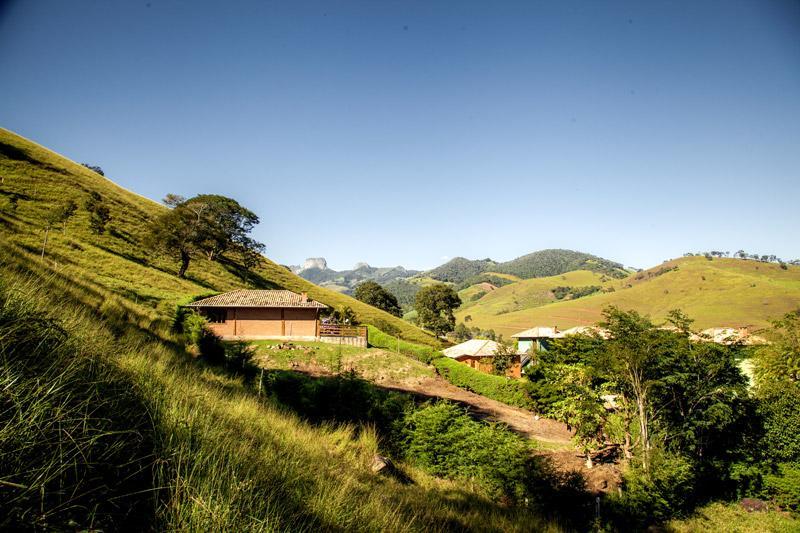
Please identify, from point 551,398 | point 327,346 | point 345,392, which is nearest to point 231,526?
point 345,392

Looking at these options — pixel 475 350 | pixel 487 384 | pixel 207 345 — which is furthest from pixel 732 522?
pixel 475 350

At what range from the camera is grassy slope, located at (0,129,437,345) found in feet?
103

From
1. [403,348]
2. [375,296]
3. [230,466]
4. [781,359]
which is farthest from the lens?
[375,296]

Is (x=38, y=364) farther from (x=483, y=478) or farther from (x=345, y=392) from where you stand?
(x=345, y=392)

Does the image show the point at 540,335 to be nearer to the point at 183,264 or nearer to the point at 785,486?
the point at 785,486

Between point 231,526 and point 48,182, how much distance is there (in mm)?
66439

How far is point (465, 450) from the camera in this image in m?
10.9

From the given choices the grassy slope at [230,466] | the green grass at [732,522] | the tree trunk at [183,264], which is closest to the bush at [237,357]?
the grassy slope at [230,466]

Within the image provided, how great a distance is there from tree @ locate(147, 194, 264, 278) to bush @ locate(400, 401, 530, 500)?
45.1 meters

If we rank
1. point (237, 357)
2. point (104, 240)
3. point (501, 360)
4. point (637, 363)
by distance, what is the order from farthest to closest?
1. point (104, 240)
2. point (501, 360)
3. point (237, 357)
4. point (637, 363)

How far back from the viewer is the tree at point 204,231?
46.3 m

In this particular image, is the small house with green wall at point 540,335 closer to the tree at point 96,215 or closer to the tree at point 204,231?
the tree at point 204,231

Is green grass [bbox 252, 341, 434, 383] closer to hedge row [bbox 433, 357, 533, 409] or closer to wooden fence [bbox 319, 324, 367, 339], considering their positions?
hedge row [bbox 433, 357, 533, 409]

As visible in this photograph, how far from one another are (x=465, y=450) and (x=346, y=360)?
2191cm
